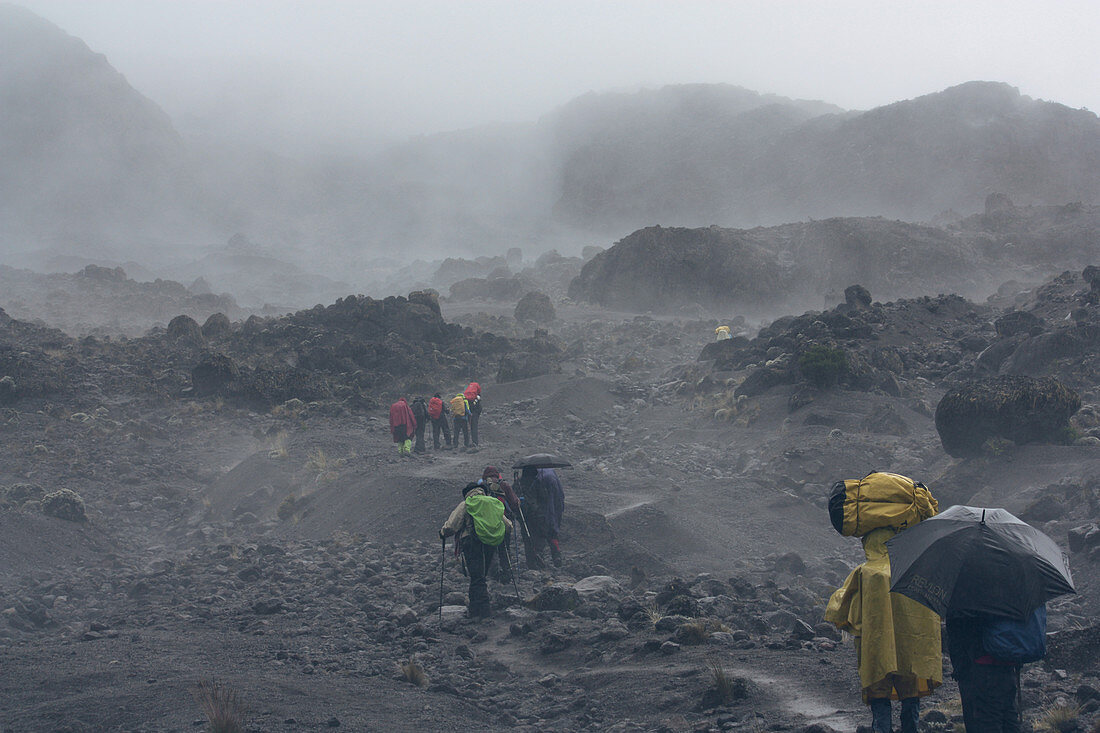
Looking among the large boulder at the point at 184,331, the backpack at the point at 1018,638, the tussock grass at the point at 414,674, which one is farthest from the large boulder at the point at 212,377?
the backpack at the point at 1018,638

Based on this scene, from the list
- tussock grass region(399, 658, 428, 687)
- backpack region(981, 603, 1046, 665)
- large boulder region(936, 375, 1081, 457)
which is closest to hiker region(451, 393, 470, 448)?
large boulder region(936, 375, 1081, 457)

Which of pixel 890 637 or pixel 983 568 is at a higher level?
pixel 983 568

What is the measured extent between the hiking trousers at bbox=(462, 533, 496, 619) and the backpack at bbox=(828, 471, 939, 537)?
4436 mm

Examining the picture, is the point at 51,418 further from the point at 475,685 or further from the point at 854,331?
the point at 854,331

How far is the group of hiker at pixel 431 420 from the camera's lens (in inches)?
630

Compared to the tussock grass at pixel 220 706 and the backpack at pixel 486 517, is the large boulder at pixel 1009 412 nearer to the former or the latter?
the backpack at pixel 486 517

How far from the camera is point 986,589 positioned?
3.33 meters

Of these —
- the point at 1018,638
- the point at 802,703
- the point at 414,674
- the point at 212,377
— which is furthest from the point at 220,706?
the point at 212,377

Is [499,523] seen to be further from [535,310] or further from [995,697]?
[535,310]

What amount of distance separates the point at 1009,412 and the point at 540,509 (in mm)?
7818

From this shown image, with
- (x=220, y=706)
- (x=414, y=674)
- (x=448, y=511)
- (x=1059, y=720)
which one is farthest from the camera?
(x=448, y=511)

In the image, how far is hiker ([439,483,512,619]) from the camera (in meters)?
7.64

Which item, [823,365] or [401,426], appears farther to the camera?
[823,365]

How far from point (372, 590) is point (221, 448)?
10999 mm
